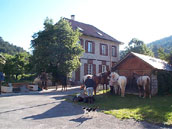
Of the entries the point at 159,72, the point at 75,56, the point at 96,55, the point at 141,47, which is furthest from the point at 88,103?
the point at 141,47

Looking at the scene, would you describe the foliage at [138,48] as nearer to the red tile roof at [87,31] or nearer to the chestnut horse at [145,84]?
the red tile roof at [87,31]

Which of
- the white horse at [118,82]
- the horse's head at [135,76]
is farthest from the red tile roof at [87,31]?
the horse's head at [135,76]

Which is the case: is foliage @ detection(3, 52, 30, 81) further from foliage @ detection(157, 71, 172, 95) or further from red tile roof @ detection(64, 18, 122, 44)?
foliage @ detection(157, 71, 172, 95)

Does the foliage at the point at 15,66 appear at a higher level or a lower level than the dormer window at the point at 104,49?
lower

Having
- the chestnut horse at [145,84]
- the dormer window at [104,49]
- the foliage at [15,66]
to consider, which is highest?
the dormer window at [104,49]

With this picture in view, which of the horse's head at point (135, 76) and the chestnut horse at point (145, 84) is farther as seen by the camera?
the horse's head at point (135, 76)

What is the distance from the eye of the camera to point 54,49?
16719mm

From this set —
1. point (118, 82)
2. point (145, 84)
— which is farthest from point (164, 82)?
point (118, 82)

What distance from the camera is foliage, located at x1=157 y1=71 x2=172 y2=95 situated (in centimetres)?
1254

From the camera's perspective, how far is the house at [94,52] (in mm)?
23375

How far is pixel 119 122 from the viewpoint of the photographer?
6125 millimetres

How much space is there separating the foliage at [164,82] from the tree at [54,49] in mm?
8950

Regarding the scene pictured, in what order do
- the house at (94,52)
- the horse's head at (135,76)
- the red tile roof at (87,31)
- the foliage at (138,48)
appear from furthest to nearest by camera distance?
1. the foliage at (138,48)
2. the red tile roof at (87,31)
3. the house at (94,52)
4. the horse's head at (135,76)

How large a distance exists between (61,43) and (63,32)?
126 centimetres
